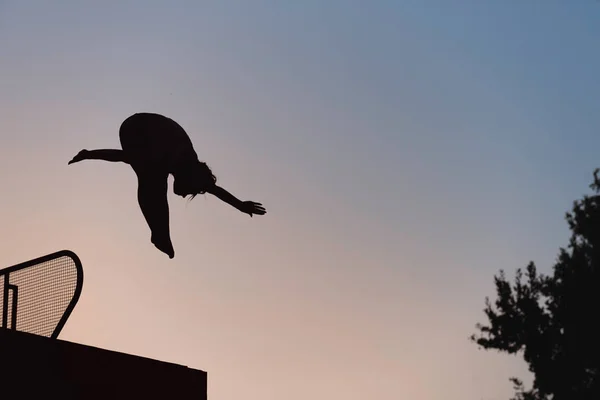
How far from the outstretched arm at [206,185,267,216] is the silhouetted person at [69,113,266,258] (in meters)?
0.33

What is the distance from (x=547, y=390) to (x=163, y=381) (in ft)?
113

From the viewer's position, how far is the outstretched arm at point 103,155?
1237 centimetres

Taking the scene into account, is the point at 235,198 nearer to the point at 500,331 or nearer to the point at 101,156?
the point at 101,156

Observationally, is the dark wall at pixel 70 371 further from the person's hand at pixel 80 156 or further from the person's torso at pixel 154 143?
the person's hand at pixel 80 156

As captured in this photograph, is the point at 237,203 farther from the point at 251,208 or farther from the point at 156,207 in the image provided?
the point at 156,207

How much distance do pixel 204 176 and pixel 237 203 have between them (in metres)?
0.72

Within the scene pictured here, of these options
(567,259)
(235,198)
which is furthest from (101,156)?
(567,259)

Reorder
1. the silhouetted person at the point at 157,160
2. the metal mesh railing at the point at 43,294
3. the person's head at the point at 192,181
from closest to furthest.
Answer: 1. the metal mesh railing at the point at 43,294
2. the silhouetted person at the point at 157,160
3. the person's head at the point at 192,181

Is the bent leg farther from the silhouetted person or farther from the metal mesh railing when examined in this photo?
the metal mesh railing

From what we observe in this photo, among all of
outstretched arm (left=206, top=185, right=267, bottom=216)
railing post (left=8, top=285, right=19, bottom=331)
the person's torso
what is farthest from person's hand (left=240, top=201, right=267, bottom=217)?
railing post (left=8, top=285, right=19, bottom=331)

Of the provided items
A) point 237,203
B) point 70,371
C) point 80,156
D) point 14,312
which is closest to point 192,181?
point 237,203

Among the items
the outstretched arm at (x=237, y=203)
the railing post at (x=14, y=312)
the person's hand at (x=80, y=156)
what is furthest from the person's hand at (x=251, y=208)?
the railing post at (x=14, y=312)

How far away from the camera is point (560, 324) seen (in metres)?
44.8

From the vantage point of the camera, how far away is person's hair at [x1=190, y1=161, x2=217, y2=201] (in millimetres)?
12727
